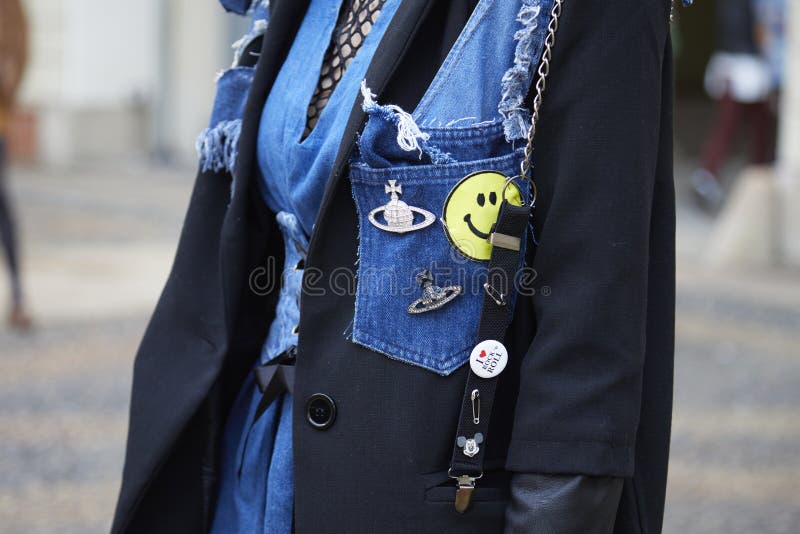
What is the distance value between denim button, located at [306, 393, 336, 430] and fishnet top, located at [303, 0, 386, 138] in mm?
447

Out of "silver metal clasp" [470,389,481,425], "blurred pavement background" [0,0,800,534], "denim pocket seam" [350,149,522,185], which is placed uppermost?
"denim pocket seam" [350,149,522,185]

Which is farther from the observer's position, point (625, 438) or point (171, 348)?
point (171, 348)

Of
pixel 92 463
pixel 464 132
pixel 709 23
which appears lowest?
pixel 92 463

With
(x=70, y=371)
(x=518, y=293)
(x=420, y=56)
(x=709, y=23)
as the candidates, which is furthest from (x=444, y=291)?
(x=709, y=23)

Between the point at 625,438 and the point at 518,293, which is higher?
the point at 518,293

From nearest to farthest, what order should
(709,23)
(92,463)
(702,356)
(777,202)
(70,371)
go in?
1. (92,463)
2. (70,371)
3. (702,356)
4. (777,202)
5. (709,23)

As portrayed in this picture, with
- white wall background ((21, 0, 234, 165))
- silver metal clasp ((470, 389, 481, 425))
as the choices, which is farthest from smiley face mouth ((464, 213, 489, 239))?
white wall background ((21, 0, 234, 165))

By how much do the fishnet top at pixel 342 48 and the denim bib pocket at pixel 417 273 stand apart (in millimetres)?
225

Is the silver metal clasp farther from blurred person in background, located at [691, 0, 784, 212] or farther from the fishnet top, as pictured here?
blurred person in background, located at [691, 0, 784, 212]

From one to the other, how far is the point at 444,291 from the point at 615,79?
0.39 metres

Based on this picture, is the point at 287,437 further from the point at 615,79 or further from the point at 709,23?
the point at 709,23

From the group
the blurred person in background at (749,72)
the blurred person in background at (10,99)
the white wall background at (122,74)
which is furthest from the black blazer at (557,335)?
the white wall background at (122,74)

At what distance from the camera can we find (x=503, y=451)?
5.35 feet

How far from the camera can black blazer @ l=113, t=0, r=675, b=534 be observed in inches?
59.6
